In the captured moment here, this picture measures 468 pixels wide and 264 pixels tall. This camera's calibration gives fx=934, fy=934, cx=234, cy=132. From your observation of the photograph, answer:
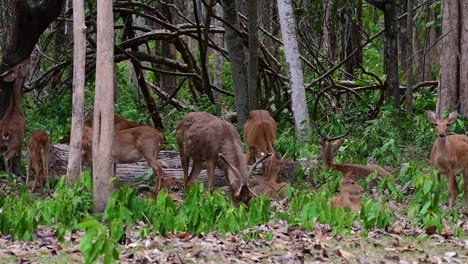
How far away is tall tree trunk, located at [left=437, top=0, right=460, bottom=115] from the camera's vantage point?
16094 mm

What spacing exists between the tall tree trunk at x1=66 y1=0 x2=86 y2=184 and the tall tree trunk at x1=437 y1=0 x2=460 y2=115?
7.79 metres

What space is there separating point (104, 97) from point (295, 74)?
6553 mm

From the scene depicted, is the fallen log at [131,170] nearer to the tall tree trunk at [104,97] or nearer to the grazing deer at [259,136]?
the grazing deer at [259,136]

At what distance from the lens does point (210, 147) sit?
1193 centimetres

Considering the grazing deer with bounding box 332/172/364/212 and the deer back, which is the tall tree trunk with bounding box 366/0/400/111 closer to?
the deer back

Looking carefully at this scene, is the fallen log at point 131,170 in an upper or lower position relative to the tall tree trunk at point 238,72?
lower

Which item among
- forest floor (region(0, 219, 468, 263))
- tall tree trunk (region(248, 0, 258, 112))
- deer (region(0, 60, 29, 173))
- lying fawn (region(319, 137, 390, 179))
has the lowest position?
forest floor (region(0, 219, 468, 263))

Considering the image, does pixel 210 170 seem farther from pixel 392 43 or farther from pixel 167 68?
pixel 167 68

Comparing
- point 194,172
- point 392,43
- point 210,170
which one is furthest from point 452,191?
point 392,43

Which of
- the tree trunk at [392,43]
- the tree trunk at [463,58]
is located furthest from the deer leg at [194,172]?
the tree trunk at [392,43]

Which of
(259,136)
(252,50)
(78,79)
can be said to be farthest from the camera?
(252,50)

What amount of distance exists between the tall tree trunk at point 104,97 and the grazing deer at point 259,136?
4419mm

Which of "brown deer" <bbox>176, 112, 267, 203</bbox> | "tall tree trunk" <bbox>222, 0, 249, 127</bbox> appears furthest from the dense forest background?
"brown deer" <bbox>176, 112, 267, 203</bbox>

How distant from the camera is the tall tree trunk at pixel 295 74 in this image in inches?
604
